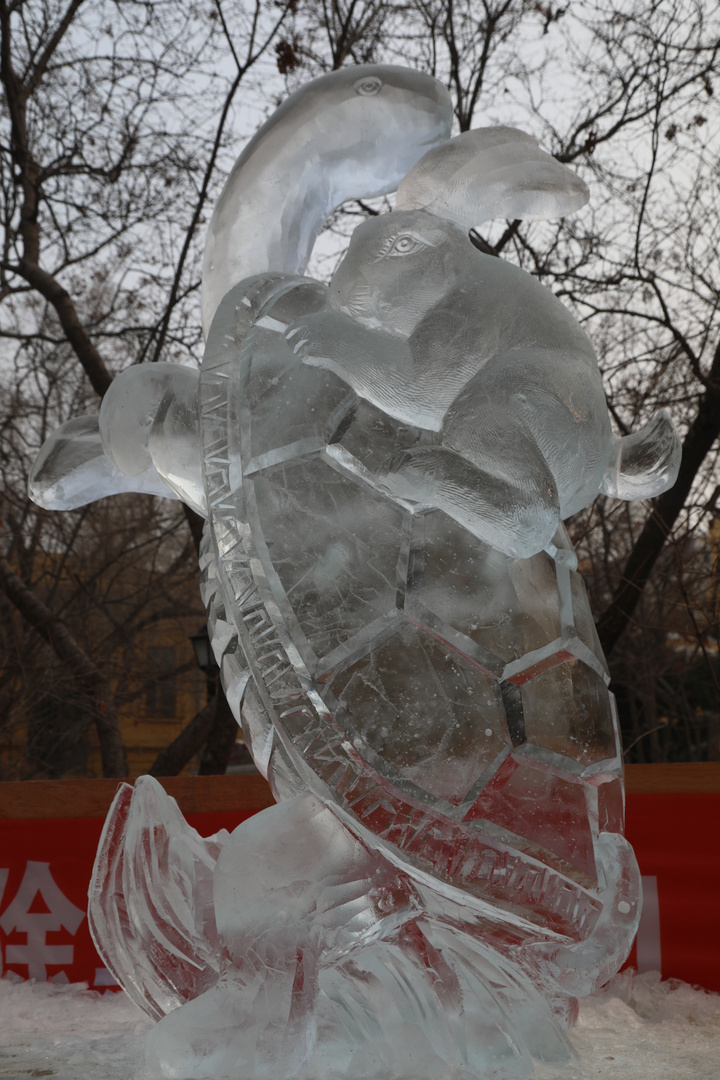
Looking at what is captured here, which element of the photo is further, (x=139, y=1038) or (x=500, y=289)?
(x=139, y=1038)

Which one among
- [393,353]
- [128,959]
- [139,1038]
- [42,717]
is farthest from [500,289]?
[42,717]

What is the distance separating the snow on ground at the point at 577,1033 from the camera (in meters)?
1.61

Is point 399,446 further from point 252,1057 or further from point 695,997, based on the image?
point 695,997

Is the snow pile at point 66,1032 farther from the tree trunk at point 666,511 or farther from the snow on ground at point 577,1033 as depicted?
the tree trunk at point 666,511

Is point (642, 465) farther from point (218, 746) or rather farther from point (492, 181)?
point (218, 746)

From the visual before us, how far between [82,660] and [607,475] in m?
4.49

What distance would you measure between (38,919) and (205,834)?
1.76 feet

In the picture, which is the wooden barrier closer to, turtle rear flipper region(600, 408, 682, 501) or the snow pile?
the snow pile

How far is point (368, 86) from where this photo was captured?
70.2 inches

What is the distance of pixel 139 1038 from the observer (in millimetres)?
1939

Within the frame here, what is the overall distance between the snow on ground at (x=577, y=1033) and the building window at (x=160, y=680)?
13.5 ft

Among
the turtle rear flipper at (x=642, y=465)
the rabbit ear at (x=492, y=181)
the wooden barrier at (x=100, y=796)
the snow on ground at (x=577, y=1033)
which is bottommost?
the snow on ground at (x=577, y=1033)

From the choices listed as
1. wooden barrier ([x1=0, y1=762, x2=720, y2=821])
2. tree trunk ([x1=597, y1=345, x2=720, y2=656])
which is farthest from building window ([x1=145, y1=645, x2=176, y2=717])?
wooden barrier ([x1=0, y1=762, x2=720, y2=821])

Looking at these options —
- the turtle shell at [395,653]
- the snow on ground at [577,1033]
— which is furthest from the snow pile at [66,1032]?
the turtle shell at [395,653]
